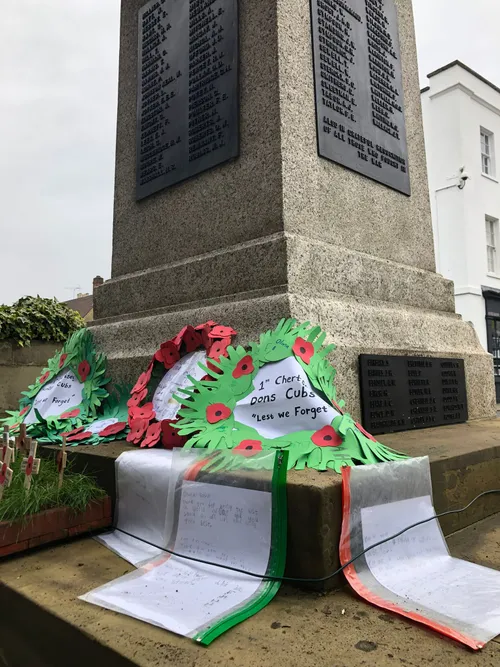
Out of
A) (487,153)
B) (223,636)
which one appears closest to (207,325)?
(223,636)

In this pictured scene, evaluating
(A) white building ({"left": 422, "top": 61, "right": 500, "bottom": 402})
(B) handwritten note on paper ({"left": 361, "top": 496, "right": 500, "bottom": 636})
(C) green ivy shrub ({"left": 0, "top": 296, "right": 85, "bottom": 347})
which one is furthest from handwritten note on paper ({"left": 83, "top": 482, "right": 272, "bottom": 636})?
(A) white building ({"left": 422, "top": 61, "right": 500, "bottom": 402})

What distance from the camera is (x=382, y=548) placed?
177cm

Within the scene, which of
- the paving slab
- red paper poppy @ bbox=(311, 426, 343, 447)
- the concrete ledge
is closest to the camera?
the paving slab

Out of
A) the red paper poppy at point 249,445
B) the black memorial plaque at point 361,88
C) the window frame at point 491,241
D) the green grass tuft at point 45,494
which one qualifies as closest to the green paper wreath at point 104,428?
the green grass tuft at point 45,494

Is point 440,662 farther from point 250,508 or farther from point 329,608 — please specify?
point 250,508

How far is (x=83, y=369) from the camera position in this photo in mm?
3768

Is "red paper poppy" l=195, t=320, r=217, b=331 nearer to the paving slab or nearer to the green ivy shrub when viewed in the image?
the paving slab

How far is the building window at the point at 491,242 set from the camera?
1412 centimetres

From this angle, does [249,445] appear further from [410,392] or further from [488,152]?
[488,152]

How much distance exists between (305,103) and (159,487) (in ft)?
8.18

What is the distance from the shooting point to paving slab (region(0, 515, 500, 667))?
4.10 feet

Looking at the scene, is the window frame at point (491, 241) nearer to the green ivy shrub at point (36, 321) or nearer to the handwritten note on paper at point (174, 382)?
the green ivy shrub at point (36, 321)

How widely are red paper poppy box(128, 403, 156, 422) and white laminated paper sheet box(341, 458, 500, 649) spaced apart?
4.54 feet

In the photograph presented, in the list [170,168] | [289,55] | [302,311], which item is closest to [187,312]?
[302,311]
